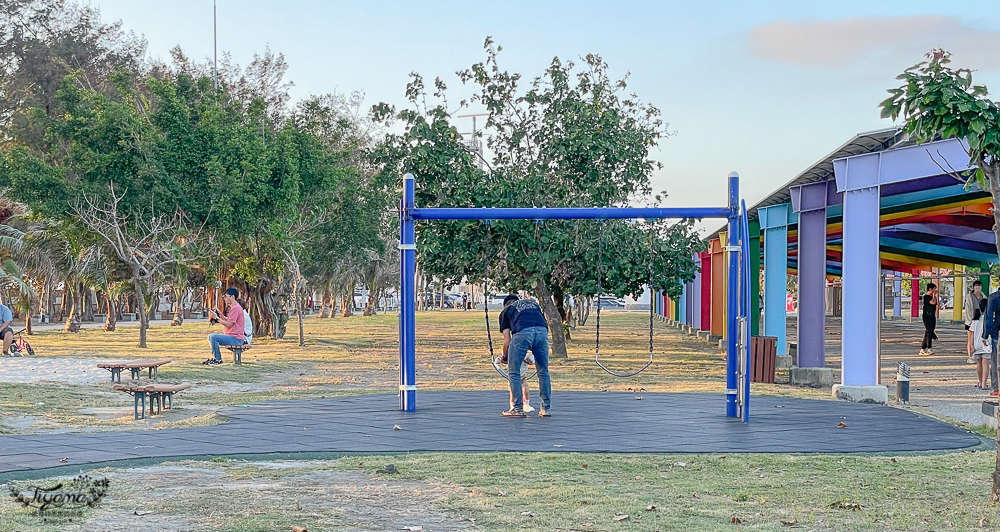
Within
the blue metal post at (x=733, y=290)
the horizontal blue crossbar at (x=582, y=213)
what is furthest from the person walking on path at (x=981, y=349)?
the horizontal blue crossbar at (x=582, y=213)

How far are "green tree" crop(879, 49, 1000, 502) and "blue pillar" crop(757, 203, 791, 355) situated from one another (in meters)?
12.9

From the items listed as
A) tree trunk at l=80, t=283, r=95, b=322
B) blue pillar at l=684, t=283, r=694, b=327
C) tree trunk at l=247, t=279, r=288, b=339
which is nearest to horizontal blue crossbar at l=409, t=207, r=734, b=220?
tree trunk at l=247, t=279, r=288, b=339

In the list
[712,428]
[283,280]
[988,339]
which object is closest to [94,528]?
[712,428]

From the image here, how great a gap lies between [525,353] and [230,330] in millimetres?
9611

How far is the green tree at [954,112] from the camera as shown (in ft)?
20.9

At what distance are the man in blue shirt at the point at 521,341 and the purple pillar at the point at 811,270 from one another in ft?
21.1

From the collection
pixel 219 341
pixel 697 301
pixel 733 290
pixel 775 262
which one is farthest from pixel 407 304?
pixel 697 301

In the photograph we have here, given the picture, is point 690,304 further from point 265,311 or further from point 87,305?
point 87,305

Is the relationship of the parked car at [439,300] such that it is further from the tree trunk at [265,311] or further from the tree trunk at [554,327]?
the tree trunk at [554,327]

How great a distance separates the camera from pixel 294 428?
10.5 metres

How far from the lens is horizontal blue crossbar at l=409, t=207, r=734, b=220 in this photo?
1170 centimetres

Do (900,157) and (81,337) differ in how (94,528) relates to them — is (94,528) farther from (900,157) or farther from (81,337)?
(81,337)

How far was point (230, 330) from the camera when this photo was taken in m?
19.6

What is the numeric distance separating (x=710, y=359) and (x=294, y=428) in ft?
47.7
